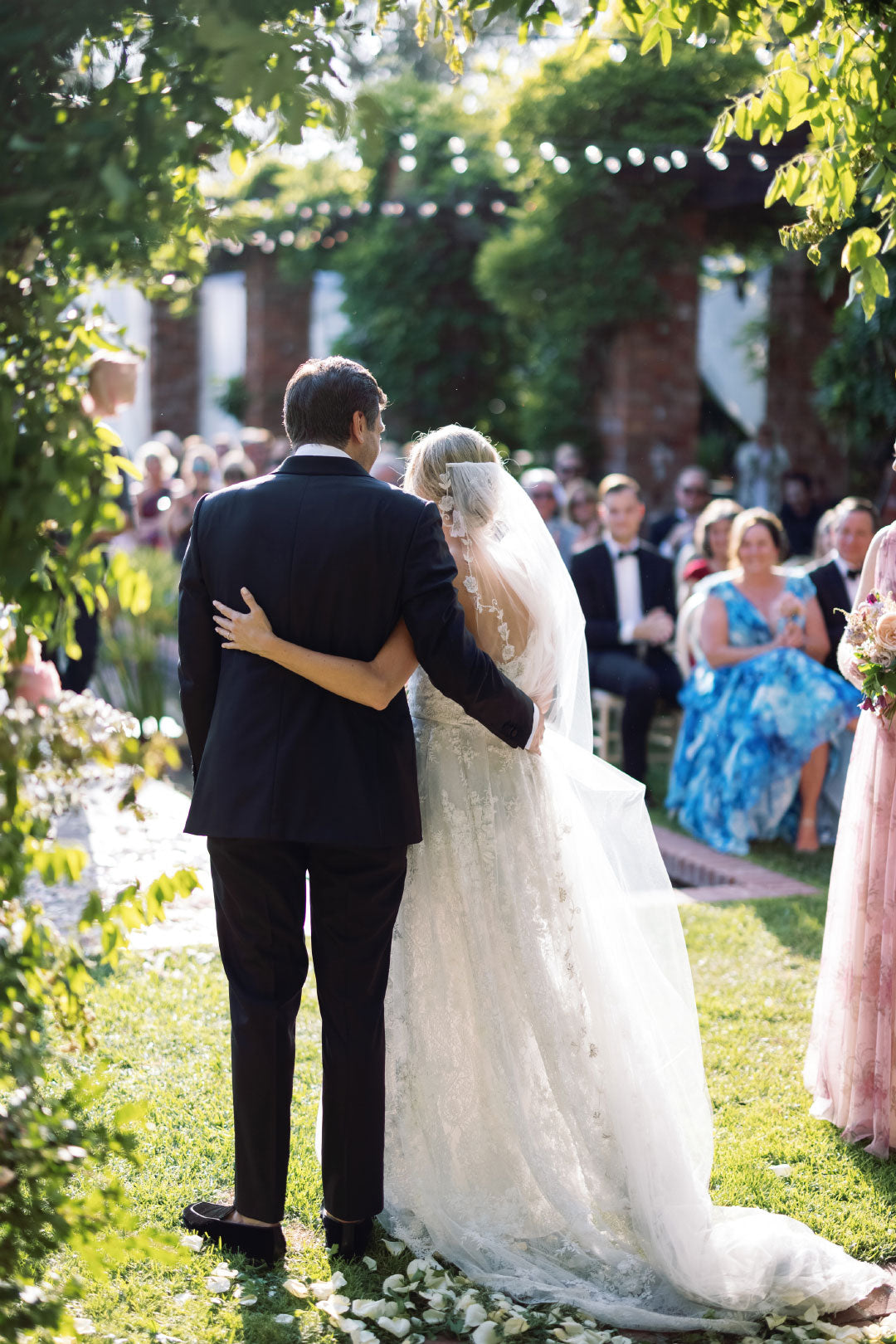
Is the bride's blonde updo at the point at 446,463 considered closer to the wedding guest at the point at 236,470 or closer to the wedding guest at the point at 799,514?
the wedding guest at the point at 236,470

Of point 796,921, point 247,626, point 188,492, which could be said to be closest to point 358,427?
point 247,626

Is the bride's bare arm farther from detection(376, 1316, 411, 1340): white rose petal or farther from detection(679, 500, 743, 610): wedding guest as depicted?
detection(679, 500, 743, 610): wedding guest

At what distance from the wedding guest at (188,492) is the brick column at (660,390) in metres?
3.70

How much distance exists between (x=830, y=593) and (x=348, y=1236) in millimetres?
5207

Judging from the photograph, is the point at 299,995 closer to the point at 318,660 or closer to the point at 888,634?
the point at 318,660

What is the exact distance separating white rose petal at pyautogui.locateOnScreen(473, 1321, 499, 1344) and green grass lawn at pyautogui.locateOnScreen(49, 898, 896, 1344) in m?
0.29

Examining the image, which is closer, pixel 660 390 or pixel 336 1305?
pixel 336 1305

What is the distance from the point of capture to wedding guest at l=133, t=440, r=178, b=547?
1007 cm

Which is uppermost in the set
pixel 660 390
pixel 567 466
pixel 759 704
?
pixel 660 390

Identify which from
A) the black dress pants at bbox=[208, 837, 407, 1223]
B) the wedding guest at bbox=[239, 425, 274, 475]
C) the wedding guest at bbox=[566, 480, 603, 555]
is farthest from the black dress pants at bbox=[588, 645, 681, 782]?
the black dress pants at bbox=[208, 837, 407, 1223]

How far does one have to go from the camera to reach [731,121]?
3.41 meters

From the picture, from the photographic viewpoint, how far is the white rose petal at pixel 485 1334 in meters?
2.77

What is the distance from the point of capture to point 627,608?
27.6 ft

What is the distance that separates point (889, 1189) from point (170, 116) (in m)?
3.09
